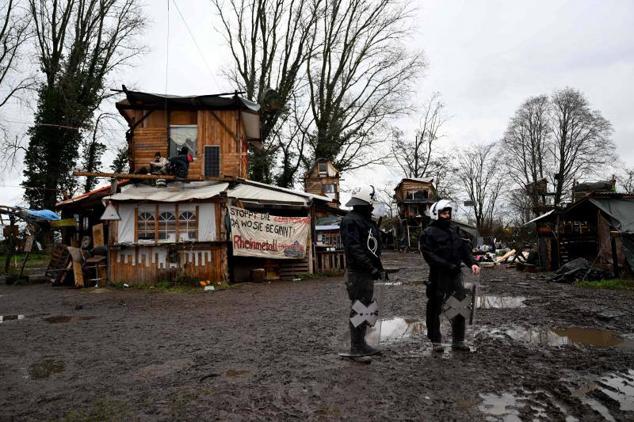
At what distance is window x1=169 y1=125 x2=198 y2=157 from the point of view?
644 inches

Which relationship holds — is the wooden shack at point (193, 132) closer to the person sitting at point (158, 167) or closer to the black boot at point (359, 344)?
the person sitting at point (158, 167)

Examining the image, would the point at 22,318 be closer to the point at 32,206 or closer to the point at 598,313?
the point at 598,313

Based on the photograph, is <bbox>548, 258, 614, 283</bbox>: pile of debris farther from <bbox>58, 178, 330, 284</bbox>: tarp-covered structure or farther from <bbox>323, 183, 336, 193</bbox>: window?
<bbox>323, 183, 336, 193</bbox>: window

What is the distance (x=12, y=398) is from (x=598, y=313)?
28.1 feet

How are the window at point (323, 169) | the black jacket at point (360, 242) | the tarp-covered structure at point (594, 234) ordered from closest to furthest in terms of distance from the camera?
the black jacket at point (360, 242), the tarp-covered structure at point (594, 234), the window at point (323, 169)

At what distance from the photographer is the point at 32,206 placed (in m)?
26.0

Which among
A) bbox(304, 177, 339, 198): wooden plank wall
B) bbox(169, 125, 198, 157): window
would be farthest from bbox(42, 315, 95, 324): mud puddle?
bbox(304, 177, 339, 198): wooden plank wall

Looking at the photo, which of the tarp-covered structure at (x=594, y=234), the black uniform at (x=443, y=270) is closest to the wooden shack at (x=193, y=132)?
the black uniform at (x=443, y=270)

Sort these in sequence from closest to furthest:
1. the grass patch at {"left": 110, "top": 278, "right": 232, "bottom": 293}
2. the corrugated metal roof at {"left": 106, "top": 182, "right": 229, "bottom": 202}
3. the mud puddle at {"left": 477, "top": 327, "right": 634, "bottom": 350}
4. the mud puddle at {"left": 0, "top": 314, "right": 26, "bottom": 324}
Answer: the mud puddle at {"left": 477, "top": 327, "right": 634, "bottom": 350} < the mud puddle at {"left": 0, "top": 314, "right": 26, "bottom": 324} < the grass patch at {"left": 110, "top": 278, "right": 232, "bottom": 293} < the corrugated metal roof at {"left": 106, "top": 182, "right": 229, "bottom": 202}

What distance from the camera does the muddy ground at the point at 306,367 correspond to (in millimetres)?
3596

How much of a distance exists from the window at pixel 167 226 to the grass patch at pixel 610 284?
40.2ft

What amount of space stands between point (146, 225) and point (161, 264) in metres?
1.36

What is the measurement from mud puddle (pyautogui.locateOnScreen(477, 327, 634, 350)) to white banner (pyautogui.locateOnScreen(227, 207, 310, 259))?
9.22 metres

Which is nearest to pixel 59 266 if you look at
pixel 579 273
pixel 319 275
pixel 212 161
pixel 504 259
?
pixel 212 161
